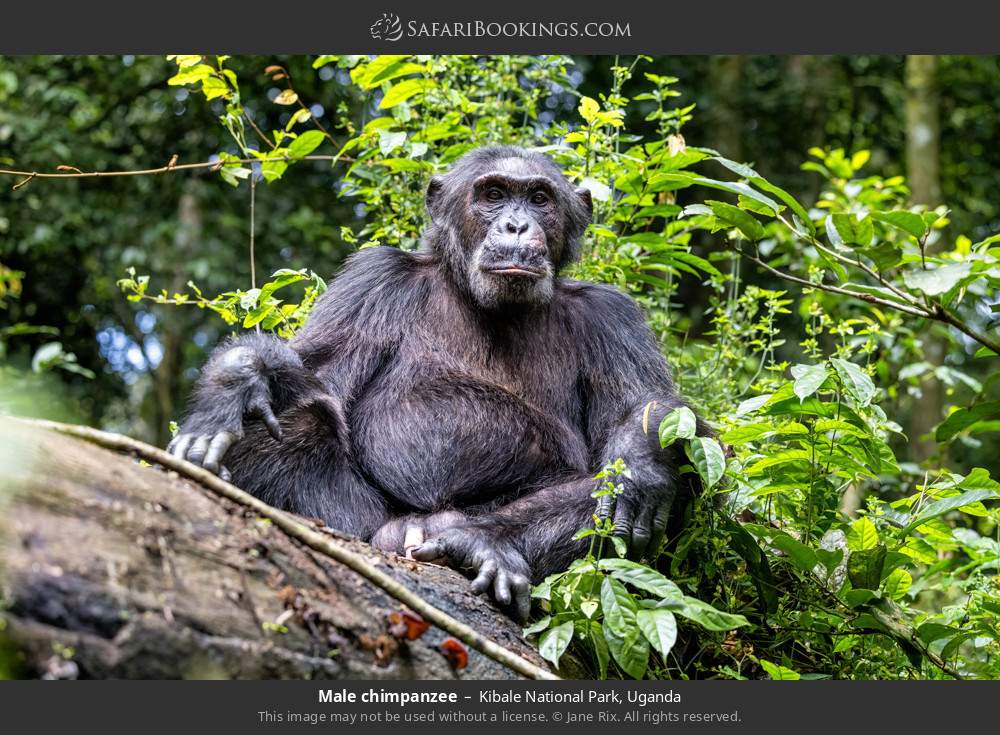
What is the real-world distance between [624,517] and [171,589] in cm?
248

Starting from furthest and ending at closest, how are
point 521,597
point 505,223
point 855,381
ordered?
1. point 505,223
2. point 521,597
3. point 855,381

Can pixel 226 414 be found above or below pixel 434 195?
below

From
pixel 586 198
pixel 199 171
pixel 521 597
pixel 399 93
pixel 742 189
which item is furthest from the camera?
pixel 199 171

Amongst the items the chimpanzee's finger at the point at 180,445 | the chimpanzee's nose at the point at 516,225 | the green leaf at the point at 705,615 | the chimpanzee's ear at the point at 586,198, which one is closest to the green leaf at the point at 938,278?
the green leaf at the point at 705,615

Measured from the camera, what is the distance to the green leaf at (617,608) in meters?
4.06

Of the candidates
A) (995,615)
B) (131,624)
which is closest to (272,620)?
(131,624)

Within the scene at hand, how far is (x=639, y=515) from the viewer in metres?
4.95

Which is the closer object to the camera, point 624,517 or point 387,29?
point 624,517

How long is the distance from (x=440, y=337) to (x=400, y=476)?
2.86 ft

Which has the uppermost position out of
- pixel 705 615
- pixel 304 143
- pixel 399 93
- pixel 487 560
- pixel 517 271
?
pixel 399 93

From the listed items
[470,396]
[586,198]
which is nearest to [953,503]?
[470,396]

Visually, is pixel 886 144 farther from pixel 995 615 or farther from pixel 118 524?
pixel 118 524

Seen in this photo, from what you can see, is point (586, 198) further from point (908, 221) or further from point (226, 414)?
point (226, 414)

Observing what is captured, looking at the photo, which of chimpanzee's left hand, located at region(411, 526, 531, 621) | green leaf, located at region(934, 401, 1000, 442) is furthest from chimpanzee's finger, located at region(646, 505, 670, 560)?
green leaf, located at region(934, 401, 1000, 442)
